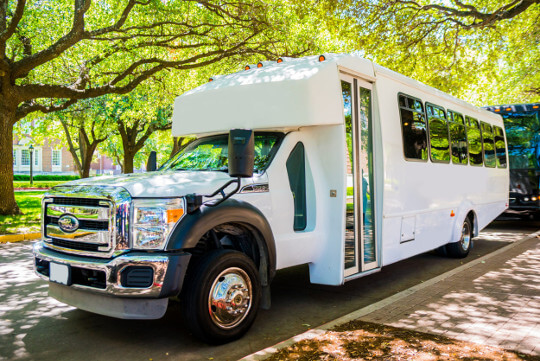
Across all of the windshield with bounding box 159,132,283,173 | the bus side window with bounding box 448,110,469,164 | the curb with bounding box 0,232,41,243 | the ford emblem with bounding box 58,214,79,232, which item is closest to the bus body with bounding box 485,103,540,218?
the bus side window with bounding box 448,110,469,164

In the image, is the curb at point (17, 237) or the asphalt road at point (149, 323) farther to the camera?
the curb at point (17, 237)

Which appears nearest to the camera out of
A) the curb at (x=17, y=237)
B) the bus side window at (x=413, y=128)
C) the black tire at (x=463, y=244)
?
the bus side window at (x=413, y=128)

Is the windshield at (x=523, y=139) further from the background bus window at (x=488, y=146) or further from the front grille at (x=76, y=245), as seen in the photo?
the front grille at (x=76, y=245)

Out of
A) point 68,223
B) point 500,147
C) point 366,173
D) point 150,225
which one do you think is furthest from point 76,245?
point 500,147

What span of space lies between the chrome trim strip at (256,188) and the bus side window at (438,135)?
160 inches

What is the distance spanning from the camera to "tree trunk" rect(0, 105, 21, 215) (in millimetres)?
14462

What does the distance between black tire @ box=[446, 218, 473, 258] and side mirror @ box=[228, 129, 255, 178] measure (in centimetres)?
629

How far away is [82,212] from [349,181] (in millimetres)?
3148

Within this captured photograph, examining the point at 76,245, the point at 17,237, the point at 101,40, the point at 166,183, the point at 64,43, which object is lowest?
the point at 17,237

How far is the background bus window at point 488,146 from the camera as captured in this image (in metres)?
10.6

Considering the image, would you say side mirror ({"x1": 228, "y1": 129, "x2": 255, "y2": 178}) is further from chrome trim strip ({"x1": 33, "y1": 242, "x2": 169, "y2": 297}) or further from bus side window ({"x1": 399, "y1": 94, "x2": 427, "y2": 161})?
bus side window ({"x1": 399, "y1": 94, "x2": 427, "y2": 161})

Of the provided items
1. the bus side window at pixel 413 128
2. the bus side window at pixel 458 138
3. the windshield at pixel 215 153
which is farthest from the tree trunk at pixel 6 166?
the bus side window at pixel 458 138

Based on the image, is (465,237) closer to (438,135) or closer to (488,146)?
(438,135)

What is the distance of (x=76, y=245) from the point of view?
4453mm
